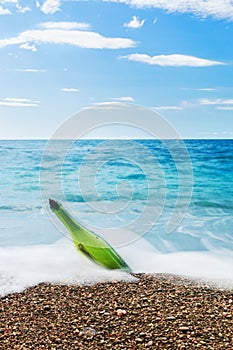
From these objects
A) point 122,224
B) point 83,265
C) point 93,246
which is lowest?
point 122,224

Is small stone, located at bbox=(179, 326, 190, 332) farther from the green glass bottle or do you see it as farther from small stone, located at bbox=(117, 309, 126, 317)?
the green glass bottle

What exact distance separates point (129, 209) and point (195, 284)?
5.70 metres

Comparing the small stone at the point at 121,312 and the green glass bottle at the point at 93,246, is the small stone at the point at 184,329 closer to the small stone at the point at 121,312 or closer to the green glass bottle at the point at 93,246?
the small stone at the point at 121,312

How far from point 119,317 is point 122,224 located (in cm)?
465

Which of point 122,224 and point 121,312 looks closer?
point 121,312

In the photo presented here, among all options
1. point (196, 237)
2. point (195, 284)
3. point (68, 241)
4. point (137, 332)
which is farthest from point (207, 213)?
point (137, 332)

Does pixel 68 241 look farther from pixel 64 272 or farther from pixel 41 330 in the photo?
pixel 41 330

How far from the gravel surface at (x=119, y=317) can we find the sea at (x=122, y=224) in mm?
301

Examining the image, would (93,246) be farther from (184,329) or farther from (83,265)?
(184,329)

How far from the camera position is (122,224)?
7.89 m

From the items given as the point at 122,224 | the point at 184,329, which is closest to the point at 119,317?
the point at 184,329

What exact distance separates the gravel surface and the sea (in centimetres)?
30

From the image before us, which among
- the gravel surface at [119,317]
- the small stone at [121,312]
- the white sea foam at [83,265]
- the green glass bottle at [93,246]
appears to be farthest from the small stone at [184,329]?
the green glass bottle at [93,246]

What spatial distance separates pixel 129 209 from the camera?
9.76 meters
